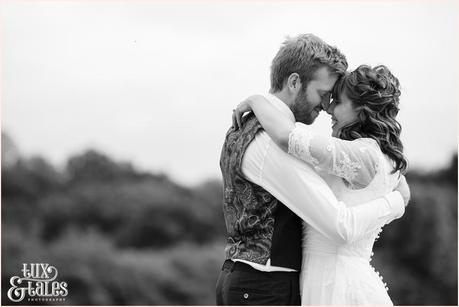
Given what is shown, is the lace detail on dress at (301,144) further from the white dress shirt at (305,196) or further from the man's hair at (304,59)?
the man's hair at (304,59)

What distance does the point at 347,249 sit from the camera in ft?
15.2

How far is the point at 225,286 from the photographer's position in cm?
466

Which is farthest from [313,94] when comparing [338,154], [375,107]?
[338,154]

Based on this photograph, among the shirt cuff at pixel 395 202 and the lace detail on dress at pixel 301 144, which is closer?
the lace detail on dress at pixel 301 144

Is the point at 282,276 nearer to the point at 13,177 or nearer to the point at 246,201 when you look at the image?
the point at 246,201

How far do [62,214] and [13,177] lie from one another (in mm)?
2771

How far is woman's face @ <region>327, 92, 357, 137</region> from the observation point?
481 cm

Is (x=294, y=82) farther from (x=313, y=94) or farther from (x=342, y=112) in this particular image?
(x=342, y=112)

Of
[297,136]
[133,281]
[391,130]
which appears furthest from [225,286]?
[133,281]

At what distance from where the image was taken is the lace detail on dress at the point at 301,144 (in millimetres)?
4391

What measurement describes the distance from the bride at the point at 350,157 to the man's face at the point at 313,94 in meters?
0.06

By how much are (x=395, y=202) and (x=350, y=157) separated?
0.41 meters

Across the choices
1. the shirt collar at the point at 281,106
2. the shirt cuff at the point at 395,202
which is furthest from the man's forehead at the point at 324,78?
the shirt cuff at the point at 395,202

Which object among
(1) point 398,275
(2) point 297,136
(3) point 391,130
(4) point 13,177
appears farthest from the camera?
(4) point 13,177
